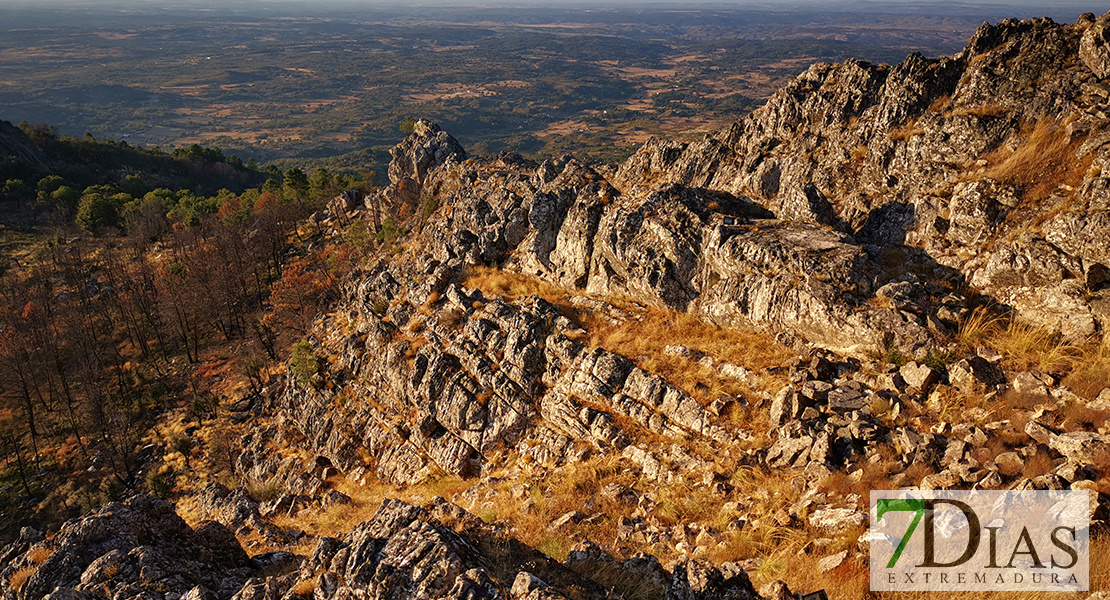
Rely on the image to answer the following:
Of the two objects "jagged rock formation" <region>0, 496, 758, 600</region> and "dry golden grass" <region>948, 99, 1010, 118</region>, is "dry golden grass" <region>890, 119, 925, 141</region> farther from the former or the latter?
"jagged rock formation" <region>0, 496, 758, 600</region>

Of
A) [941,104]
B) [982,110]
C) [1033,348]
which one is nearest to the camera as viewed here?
[1033,348]

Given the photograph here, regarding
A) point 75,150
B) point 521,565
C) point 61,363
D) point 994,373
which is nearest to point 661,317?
point 994,373

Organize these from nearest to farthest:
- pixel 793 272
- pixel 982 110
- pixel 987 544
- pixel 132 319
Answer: pixel 987 544 → pixel 793 272 → pixel 982 110 → pixel 132 319

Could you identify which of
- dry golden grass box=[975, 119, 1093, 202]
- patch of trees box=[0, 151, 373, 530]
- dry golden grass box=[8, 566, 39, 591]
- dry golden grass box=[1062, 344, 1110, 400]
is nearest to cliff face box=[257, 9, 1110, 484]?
dry golden grass box=[975, 119, 1093, 202]

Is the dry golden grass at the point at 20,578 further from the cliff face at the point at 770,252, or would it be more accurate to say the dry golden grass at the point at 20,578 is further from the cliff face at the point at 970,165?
the cliff face at the point at 970,165

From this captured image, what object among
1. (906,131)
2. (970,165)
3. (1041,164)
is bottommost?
(970,165)

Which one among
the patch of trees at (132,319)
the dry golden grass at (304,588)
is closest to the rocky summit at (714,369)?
the dry golden grass at (304,588)

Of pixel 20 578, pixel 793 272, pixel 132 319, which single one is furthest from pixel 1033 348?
pixel 132 319

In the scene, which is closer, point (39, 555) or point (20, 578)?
point (20, 578)

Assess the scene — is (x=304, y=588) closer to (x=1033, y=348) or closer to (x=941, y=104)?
(x=1033, y=348)
